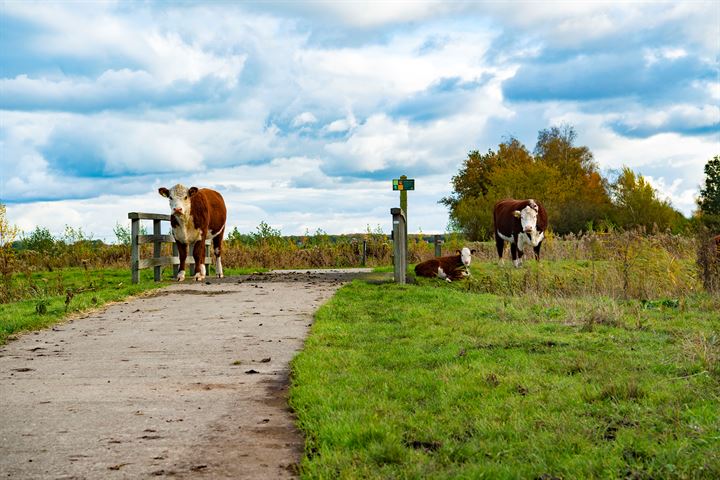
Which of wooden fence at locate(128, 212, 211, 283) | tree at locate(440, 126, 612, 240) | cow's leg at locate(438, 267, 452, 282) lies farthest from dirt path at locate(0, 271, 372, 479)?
tree at locate(440, 126, 612, 240)

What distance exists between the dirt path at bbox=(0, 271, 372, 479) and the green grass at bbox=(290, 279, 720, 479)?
35 centimetres

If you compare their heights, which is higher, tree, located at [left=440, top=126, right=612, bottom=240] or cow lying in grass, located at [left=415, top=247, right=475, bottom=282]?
tree, located at [left=440, top=126, right=612, bottom=240]

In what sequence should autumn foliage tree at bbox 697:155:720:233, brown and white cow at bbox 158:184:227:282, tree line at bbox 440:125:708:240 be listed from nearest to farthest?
brown and white cow at bbox 158:184:227:282 → tree line at bbox 440:125:708:240 → autumn foliage tree at bbox 697:155:720:233

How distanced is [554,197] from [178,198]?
37.2 meters

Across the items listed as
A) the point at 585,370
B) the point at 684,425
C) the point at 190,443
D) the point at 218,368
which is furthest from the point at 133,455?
the point at 585,370

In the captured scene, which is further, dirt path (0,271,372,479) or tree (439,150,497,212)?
tree (439,150,497,212)

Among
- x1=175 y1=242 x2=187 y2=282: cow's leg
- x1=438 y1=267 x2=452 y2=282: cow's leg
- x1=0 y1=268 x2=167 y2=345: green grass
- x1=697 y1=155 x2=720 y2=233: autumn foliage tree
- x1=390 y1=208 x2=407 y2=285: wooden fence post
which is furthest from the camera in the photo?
x1=697 y1=155 x2=720 y2=233: autumn foliage tree

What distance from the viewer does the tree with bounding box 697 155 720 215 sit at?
55.3m

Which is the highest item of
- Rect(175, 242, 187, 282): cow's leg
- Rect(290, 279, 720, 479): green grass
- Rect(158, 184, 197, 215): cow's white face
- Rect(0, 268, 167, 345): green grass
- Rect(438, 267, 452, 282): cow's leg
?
Rect(158, 184, 197, 215): cow's white face

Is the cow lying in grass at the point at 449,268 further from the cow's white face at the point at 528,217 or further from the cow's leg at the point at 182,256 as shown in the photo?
the cow's leg at the point at 182,256

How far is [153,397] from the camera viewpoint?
6.38m

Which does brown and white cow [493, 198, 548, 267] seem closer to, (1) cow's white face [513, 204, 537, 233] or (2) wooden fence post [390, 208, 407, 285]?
(1) cow's white face [513, 204, 537, 233]

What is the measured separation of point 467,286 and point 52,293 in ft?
30.4

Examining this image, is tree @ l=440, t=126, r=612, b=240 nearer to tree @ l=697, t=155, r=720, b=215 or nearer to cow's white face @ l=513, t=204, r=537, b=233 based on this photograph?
tree @ l=697, t=155, r=720, b=215
